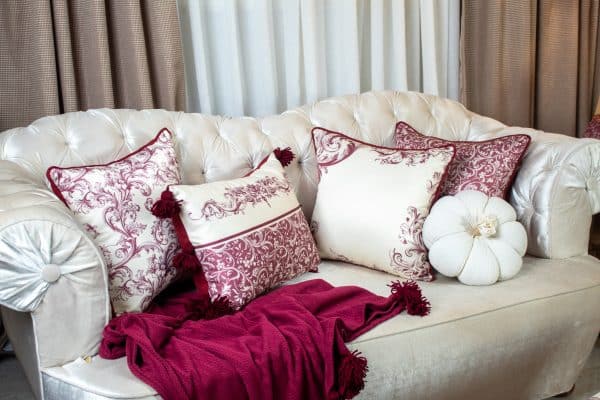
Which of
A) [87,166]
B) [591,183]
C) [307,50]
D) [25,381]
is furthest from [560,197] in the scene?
[25,381]

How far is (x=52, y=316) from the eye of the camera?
1.14 m

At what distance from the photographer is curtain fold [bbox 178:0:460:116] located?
2.19m

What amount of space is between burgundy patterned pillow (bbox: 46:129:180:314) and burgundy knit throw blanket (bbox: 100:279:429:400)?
13cm

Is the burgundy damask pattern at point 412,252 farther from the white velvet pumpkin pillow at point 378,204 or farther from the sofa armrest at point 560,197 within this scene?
the sofa armrest at point 560,197

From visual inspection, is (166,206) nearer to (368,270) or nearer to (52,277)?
(52,277)

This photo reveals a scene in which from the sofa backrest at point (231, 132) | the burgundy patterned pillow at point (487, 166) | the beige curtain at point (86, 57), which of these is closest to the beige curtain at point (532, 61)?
the sofa backrest at point (231, 132)

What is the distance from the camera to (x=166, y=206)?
4.65 feet

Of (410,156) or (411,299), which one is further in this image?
(410,156)

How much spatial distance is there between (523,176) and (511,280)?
0.39m

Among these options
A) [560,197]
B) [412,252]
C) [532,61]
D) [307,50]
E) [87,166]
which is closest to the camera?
[87,166]

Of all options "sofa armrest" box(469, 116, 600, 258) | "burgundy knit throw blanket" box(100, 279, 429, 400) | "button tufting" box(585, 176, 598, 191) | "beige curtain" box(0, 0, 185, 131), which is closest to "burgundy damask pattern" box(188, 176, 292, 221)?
"burgundy knit throw blanket" box(100, 279, 429, 400)

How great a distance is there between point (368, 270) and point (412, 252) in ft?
0.53

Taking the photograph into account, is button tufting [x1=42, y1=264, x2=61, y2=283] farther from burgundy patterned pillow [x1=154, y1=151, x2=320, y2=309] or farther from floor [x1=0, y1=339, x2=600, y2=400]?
floor [x1=0, y1=339, x2=600, y2=400]

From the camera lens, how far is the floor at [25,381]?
5.84 feet
